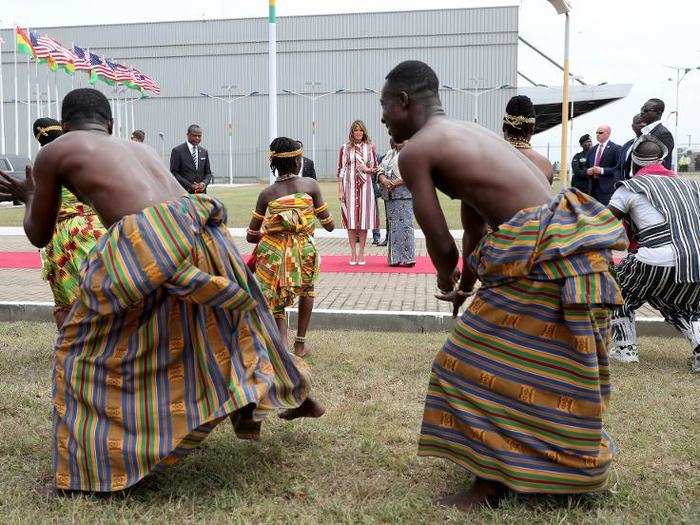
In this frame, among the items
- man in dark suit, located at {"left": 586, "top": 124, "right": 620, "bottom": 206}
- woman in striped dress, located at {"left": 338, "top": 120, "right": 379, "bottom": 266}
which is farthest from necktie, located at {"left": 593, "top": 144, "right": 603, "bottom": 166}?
woman in striped dress, located at {"left": 338, "top": 120, "right": 379, "bottom": 266}

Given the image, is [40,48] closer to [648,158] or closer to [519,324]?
[648,158]

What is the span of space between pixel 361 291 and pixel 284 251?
311cm

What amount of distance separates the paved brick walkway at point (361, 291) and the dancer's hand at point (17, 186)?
4037 millimetres

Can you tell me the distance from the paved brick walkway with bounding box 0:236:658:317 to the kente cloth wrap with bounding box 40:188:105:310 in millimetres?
2751

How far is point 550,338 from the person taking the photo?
9.94 feet

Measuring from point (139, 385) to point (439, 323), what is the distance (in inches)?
157

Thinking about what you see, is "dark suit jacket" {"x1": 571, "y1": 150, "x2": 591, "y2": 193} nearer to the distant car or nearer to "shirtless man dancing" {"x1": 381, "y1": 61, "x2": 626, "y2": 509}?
"shirtless man dancing" {"x1": 381, "y1": 61, "x2": 626, "y2": 509}

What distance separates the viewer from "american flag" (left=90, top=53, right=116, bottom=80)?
1289 inches

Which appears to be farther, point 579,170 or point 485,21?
point 485,21

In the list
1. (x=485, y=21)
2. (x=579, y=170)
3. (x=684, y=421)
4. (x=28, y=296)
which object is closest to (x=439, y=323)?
(x=684, y=421)

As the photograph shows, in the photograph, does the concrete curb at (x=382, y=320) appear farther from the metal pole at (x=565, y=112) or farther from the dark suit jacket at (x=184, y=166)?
the metal pole at (x=565, y=112)

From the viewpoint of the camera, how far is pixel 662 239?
522 cm

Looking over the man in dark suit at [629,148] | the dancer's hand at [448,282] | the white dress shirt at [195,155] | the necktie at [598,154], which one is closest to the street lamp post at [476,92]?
the necktie at [598,154]

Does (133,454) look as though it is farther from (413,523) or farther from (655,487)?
(655,487)
